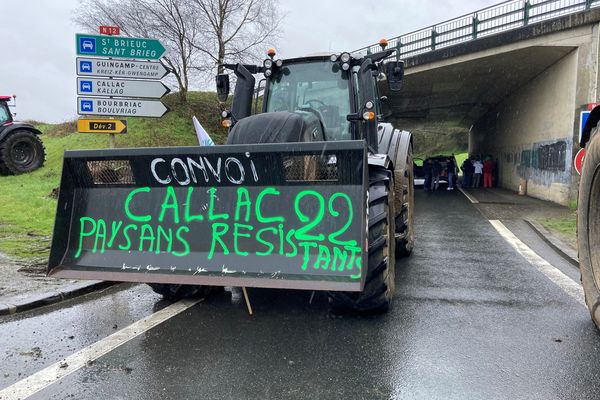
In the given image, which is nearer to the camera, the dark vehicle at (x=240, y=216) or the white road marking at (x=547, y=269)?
the dark vehicle at (x=240, y=216)

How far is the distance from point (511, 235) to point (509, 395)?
280 inches

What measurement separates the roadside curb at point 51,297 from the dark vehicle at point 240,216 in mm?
988

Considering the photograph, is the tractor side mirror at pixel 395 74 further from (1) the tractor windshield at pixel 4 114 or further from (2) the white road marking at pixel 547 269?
(1) the tractor windshield at pixel 4 114

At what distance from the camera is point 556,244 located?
827 cm

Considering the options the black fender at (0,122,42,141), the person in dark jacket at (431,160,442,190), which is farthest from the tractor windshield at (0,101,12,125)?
the person in dark jacket at (431,160,442,190)

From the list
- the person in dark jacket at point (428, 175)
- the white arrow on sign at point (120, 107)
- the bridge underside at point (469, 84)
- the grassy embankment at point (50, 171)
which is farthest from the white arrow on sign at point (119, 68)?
the person in dark jacket at point (428, 175)

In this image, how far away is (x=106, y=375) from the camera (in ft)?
10.7

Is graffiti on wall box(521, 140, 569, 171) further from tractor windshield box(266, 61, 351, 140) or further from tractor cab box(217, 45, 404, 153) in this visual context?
tractor windshield box(266, 61, 351, 140)

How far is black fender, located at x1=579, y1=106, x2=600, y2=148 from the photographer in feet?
13.3

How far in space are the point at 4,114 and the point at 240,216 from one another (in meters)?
16.2

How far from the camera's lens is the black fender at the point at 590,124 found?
13.3 feet

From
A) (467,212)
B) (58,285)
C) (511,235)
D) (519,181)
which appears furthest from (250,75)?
(519,181)

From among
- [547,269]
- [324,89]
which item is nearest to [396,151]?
[324,89]

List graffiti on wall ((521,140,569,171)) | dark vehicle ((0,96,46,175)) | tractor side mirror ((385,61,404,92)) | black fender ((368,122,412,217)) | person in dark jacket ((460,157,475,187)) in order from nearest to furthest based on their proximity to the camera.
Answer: tractor side mirror ((385,61,404,92)), black fender ((368,122,412,217)), graffiti on wall ((521,140,569,171)), dark vehicle ((0,96,46,175)), person in dark jacket ((460,157,475,187))
